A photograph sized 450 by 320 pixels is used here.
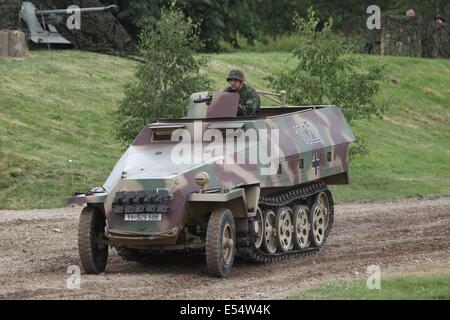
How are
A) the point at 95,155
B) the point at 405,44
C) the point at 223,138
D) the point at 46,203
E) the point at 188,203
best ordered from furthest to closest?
the point at 405,44 < the point at 95,155 < the point at 46,203 < the point at 223,138 < the point at 188,203

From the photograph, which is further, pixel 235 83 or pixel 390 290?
pixel 235 83

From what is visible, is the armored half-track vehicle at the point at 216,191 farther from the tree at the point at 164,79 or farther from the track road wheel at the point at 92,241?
the tree at the point at 164,79

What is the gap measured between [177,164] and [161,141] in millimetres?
1355

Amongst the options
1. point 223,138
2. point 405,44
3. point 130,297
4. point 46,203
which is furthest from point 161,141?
point 405,44

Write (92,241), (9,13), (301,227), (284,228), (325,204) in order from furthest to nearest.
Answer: (9,13) < (325,204) < (301,227) < (284,228) < (92,241)

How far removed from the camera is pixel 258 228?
16781 mm

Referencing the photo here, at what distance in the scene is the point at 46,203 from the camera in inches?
977

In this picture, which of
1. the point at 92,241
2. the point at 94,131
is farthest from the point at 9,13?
the point at 92,241

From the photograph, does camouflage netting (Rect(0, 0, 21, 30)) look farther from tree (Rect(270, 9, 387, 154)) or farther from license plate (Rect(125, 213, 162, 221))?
license plate (Rect(125, 213, 162, 221))

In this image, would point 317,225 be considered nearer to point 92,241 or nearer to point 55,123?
point 92,241

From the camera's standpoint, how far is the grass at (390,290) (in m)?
12.8

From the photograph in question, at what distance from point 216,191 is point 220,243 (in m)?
0.83

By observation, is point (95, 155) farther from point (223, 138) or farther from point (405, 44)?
point (405, 44)

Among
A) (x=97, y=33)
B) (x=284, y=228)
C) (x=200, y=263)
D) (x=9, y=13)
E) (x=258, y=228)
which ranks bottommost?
(x=200, y=263)
